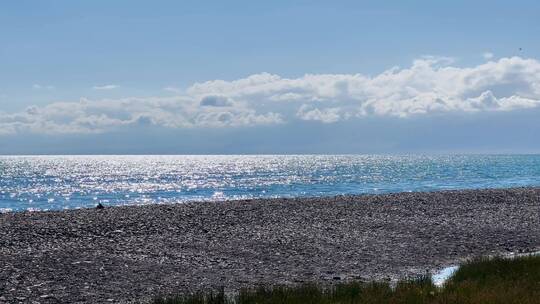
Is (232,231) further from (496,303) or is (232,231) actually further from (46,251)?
(496,303)

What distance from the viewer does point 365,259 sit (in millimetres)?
24188

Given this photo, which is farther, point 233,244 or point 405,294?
point 233,244

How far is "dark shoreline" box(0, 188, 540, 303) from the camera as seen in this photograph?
64.8ft

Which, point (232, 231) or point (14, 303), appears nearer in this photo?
point (14, 303)

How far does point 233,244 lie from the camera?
2698 cm

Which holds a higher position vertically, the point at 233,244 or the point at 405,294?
the point at 405,294

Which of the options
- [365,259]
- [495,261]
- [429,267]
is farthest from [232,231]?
[495,261]

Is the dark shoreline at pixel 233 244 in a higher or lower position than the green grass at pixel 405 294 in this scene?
lower

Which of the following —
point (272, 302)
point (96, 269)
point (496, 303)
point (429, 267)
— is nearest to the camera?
point (496, 303)

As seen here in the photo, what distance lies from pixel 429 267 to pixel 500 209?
73.1 feet

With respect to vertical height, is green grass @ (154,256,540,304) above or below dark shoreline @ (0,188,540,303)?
above

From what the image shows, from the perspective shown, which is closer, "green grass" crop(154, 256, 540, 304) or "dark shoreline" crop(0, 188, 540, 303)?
"green grass" crop(154, 256, 540, 304)

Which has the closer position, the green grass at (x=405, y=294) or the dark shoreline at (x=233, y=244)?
the green grass at (x=405, y=294)

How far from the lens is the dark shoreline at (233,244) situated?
778 inches
